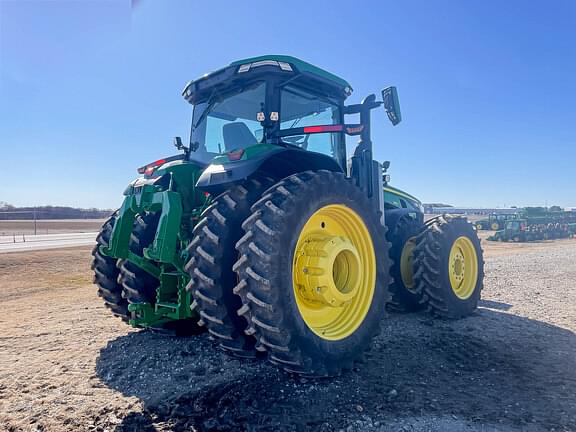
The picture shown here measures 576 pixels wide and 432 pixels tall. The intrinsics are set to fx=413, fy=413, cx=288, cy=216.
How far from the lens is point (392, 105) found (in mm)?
4273

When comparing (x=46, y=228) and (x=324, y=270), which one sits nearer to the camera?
(x=324, y=270)

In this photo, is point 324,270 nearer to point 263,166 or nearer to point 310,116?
point 263,166

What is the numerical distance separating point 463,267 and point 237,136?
339 cm

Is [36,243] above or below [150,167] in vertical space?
below

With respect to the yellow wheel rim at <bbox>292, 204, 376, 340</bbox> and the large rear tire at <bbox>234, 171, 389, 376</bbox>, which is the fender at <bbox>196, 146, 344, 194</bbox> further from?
the yellow wheel rim at <bbox>292, 204, 376, 340</bbox>

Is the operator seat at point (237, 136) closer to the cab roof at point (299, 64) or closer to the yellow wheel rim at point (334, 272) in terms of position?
the cab roof at point (299, 64)

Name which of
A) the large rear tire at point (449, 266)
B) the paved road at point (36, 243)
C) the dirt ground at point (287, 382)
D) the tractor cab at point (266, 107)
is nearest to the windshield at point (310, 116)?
the tractor cab at point (266, 107)

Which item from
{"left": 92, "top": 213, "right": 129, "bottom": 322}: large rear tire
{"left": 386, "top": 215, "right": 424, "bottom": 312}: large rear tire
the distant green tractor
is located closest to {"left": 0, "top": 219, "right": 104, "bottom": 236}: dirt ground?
{"left": 92, "top": 213, "right": 129, "bottom": 322}: large rear tire

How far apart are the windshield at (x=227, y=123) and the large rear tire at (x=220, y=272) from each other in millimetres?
1187

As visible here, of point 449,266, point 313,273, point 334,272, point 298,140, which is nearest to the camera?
point 313,273

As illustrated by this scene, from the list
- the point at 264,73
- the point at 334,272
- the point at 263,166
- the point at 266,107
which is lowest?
the point at 334,272

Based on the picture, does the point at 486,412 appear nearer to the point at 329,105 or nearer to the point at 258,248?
the point at 258,248

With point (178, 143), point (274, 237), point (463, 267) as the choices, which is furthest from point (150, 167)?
point (463, 267)

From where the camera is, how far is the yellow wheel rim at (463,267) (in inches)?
205
